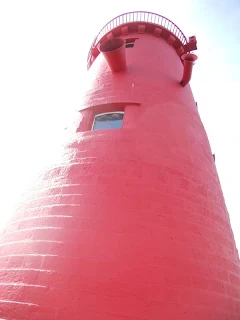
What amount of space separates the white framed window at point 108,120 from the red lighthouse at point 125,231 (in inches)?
0.9

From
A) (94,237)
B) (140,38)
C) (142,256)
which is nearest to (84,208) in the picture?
(94,237)

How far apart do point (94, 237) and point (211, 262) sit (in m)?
1.62

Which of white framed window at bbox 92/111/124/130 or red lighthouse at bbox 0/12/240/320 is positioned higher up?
white framed window at bbox 92/111/124/130

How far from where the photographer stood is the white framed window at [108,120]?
4516mm

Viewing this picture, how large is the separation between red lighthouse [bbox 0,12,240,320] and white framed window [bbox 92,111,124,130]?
2cm

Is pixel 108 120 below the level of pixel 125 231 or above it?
above

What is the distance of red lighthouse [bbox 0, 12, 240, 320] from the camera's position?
2422 millimetres

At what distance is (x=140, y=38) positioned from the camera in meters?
7.22

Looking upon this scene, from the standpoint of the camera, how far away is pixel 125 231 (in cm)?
280

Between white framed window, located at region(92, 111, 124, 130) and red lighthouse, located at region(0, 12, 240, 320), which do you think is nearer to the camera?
red lighthouse, located at region(0, 12, 240, 320)

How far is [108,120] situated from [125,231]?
2.52 m

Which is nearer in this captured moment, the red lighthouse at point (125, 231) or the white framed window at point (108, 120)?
the red lighthouse at point (125, 231)

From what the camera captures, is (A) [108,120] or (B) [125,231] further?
(A) [108,120]

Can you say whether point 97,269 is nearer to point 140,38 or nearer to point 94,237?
point 94,237
